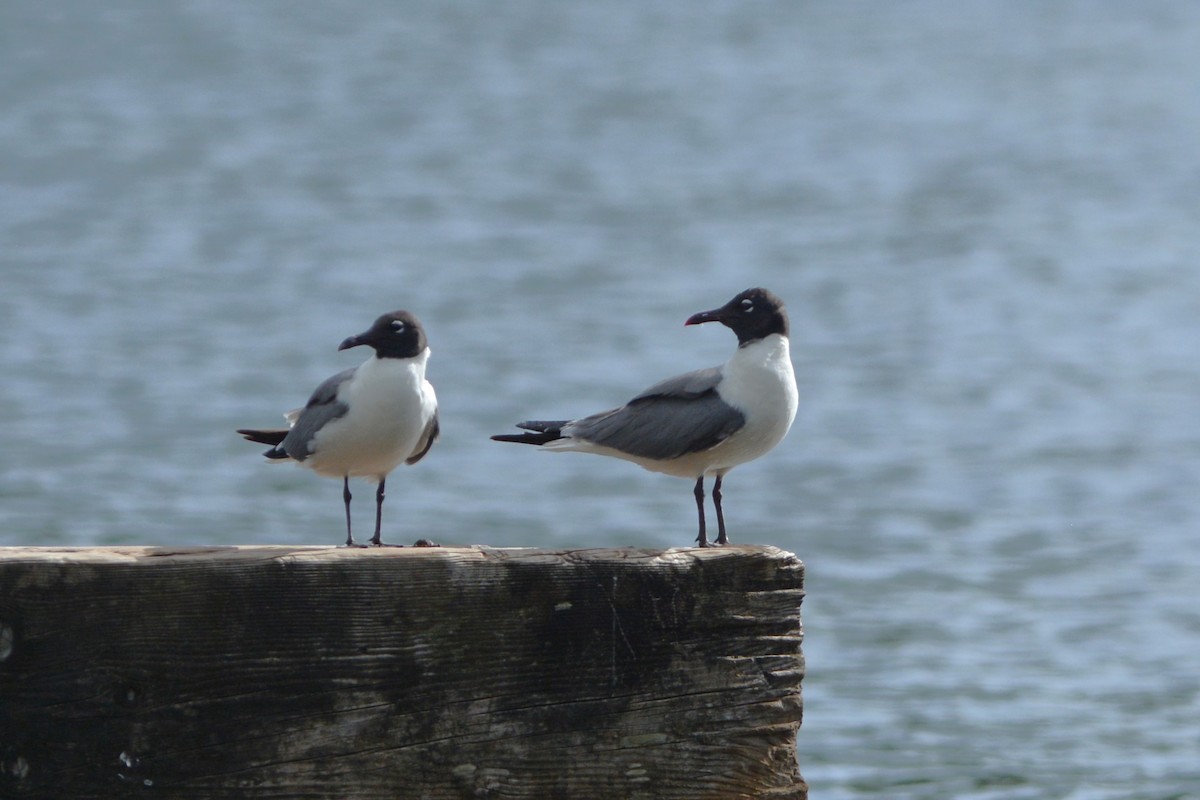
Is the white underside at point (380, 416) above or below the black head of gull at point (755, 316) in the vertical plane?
below

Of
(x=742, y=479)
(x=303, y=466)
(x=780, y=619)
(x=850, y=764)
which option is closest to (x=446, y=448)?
(x=742, y=479)

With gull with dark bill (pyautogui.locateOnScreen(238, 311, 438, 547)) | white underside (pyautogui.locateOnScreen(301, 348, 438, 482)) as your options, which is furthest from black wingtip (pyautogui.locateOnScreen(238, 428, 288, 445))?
white underside (pyautogui.locateOnScreen(301, 348, 438, 482))

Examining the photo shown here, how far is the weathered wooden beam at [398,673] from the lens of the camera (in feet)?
11.4

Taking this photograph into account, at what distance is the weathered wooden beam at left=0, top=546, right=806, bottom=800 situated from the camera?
11.4 feet

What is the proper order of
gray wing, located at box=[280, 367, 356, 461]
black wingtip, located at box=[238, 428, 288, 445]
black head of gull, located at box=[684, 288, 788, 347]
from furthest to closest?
1. black wingtip, located at box=[238, 428, 288, 445]
2. gray wing, located at box=[280, 367, 356, 461]
3. black head of gull, located at box=[684, 288, 788, 347]

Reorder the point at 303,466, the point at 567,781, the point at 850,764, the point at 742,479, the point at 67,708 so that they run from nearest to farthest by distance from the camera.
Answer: the point at 67,708, the point at 567,781, the point at 303,466, the point at 850,764, the point at 742,479

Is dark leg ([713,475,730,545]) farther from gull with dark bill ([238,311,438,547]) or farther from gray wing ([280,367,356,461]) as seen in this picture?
gray wing ([280,367,356,461])

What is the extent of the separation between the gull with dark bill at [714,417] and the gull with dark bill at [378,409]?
1.23ft

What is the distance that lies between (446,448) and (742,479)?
2668 mm

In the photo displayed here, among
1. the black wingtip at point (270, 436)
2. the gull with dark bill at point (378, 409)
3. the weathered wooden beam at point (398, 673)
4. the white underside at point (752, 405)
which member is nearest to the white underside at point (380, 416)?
the gull with dark bill at point (378, 409)

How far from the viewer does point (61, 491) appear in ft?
46.6

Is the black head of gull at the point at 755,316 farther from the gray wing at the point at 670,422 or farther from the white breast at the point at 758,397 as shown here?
the gray wing at the point at 670,422

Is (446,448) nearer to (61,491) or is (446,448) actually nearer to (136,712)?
(61,491)

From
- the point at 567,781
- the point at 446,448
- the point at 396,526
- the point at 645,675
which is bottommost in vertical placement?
the point at 567,781
